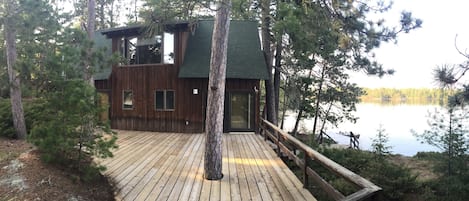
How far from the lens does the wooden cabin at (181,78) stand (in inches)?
464

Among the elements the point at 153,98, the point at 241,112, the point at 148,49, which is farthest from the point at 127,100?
the point at 241,112

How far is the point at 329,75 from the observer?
16641mm

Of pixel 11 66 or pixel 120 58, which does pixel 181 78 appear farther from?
pixel 11 66

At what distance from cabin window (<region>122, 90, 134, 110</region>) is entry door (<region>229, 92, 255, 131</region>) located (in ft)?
14.0

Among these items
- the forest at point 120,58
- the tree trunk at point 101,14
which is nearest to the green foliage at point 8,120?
the forest at point 120,58

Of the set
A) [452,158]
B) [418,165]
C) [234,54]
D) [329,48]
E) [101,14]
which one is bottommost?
[418,165]

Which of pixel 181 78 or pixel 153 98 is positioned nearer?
pixel 181 78

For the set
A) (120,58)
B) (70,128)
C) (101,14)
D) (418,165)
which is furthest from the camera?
(101,14)

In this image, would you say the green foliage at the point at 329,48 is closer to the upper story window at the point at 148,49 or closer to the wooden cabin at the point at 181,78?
the wooden cabin at the point at 181,78

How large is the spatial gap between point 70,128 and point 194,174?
223 centimetres

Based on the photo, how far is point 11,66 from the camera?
8.42 m

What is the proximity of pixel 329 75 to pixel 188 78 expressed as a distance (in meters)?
8.23

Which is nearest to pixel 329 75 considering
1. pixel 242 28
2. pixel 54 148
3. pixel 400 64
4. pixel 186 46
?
pixel 400 64

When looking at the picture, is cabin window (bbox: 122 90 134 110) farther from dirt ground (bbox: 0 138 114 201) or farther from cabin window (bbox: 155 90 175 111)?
dirt ground (bbox: 0 138 114 201)
